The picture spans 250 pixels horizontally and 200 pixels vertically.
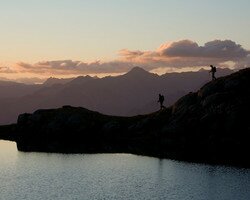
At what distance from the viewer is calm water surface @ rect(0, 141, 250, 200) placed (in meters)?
103

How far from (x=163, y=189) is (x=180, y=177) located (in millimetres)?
17108

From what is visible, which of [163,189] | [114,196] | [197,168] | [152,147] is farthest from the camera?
[152,147]

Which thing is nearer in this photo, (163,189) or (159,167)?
(163,189)

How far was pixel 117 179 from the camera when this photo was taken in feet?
400

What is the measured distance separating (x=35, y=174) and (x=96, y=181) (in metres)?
19.6

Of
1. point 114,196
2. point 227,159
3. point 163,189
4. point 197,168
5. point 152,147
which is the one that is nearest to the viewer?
point 114,196

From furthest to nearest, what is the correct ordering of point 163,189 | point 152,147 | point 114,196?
1. point 152,147
2. point 163,189
3. point 114,196

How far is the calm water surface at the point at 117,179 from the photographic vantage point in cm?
10319

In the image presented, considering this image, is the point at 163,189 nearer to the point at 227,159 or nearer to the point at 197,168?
the point at 197,168

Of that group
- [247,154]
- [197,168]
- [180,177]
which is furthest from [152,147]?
[180,177]

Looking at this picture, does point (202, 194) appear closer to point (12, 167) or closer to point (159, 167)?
point (159, 167)

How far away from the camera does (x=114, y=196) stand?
101438 mm

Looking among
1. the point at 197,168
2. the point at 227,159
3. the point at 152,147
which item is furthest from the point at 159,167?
the point at 152,147

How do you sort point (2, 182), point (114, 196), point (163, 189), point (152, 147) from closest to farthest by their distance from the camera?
point (114, 196) < point (163, 189) < point (2, 182) < point (152, 147)
